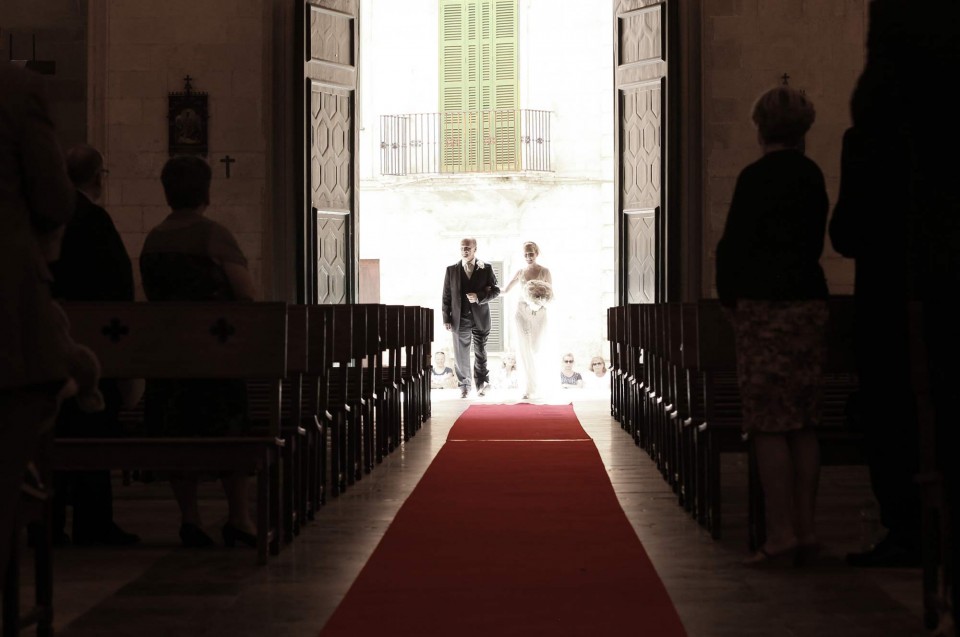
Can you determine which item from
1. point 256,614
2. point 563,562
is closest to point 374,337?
point 563,562

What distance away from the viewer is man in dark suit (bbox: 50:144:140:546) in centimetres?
464

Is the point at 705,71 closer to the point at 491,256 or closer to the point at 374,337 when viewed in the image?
the point at 374,337

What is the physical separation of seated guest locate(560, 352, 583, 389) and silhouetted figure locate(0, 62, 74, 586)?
15669mm

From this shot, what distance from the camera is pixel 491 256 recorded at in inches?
809

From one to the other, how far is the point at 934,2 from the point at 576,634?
1803 mm

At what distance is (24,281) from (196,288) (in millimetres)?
2283

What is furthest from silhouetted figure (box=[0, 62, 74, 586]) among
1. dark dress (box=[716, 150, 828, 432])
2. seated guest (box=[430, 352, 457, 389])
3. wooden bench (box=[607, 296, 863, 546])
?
seated guest (box=[430, 352, 457, 389])

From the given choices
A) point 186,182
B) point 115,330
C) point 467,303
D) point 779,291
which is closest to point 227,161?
point 467,303

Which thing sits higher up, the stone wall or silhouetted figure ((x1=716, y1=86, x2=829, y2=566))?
the stone wall

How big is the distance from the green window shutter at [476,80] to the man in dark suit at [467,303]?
22.0ft

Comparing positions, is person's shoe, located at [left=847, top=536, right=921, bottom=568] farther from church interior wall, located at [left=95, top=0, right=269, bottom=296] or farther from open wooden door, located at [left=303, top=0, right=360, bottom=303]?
church interior wall, located at [left=95, top=0, right=269, bottom=296]

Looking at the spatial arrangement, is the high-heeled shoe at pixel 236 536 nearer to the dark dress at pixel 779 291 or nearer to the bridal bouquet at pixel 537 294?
the dark dress at pixel 779 291

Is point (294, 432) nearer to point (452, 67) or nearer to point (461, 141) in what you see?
point (461, 141)

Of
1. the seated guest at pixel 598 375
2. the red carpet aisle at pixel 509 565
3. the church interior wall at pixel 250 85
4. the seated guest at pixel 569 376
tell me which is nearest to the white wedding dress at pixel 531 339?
the church interior wall at pixel 250 85
